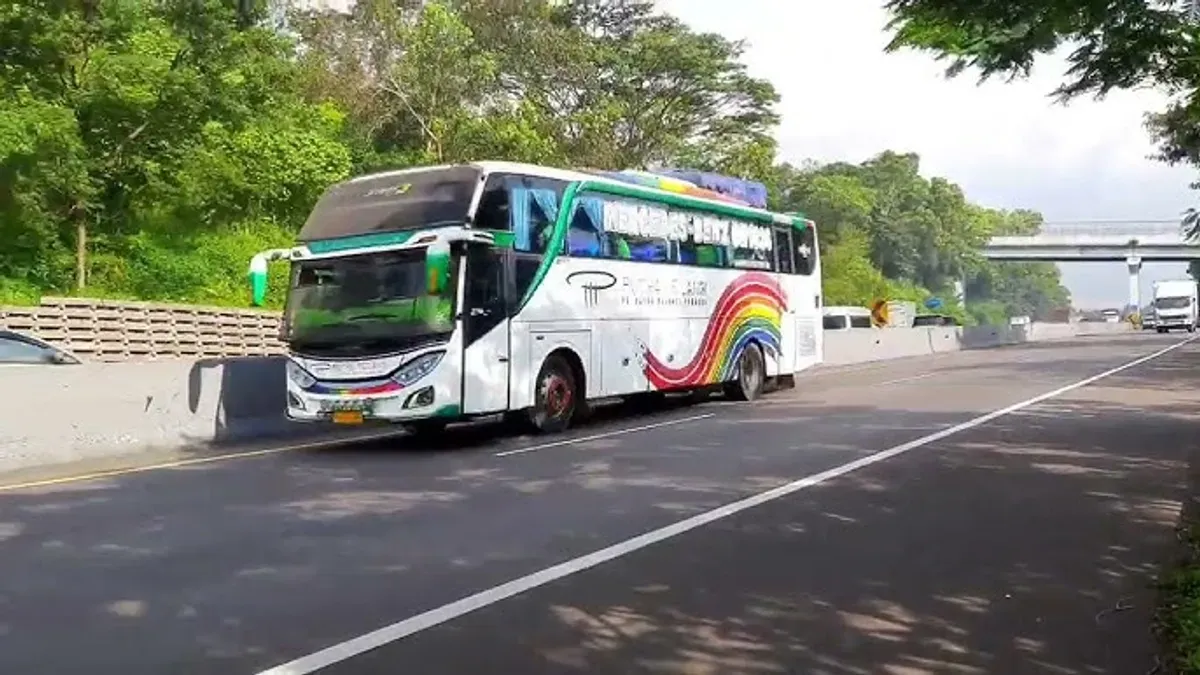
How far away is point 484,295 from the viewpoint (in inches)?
596

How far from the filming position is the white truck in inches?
2970

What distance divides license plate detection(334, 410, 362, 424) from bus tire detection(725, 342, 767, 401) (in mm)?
8454

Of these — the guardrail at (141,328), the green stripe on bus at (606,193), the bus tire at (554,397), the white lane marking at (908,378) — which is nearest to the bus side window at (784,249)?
the green stripe on bus at (606,193)

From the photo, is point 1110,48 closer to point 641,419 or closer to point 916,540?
point 916,540

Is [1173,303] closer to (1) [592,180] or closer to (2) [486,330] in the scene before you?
(1) [592,180]

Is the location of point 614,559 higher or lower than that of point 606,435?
lower

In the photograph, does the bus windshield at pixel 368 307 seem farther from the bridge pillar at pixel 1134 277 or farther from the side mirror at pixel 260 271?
the bridge pillar at pixel 1134 277

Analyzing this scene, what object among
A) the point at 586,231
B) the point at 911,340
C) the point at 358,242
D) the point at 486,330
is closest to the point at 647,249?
the point at 586,231

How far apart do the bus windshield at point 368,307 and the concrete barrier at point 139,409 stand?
201cm

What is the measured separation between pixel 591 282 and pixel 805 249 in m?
8.22

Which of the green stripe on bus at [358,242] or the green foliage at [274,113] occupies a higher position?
the green foliage at [274,113]

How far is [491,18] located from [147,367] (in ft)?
104

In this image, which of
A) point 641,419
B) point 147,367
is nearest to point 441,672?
point 147,367

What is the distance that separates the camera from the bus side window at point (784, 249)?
2330cm
